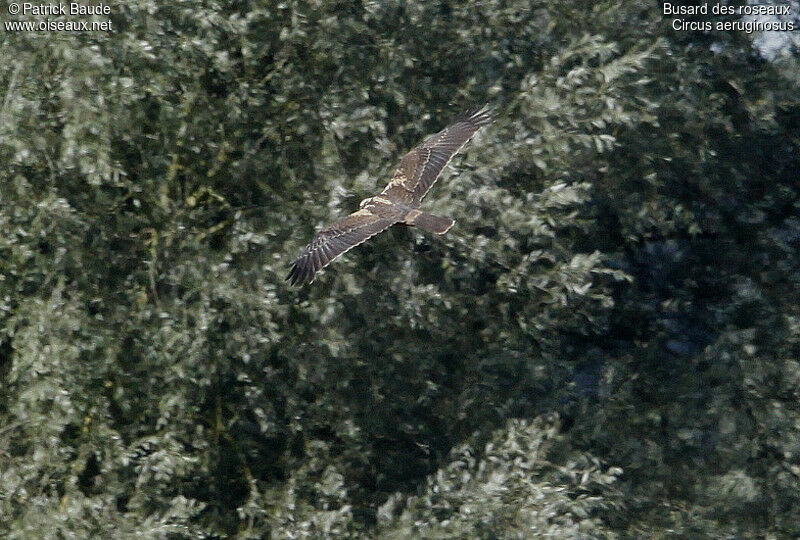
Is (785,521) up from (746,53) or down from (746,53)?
down

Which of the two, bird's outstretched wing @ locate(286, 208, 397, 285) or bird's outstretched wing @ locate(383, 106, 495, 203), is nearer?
bird's outstretched wing @ locate(286, 208, 397, 285)

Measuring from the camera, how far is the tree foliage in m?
9.48

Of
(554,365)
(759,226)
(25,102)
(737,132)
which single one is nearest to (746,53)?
(737,132)

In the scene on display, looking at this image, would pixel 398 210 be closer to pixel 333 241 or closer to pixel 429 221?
pixel 429 221

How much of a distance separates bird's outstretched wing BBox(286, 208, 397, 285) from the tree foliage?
2.44ft

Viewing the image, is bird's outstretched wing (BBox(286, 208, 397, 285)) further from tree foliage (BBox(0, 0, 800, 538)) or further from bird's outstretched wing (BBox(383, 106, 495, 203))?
tree foliage (BBox(0, 0, 800, 538))

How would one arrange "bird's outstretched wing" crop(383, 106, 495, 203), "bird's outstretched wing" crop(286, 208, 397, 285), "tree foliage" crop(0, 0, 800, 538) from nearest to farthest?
"bird's outstretched wing" crop(286, 208, 397, 285) → "bird's outstretched wing" crop(383, 106, 495, 203) → "tree foliage" crop(0, 0, 800, 538)

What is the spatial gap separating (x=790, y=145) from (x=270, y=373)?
5.63m

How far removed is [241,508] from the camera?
400 inches

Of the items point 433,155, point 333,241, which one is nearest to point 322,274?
point 433,155

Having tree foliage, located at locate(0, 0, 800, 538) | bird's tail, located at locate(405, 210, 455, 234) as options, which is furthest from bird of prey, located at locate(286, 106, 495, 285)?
tree foliage, located at locate(0, 0, 800, 538)

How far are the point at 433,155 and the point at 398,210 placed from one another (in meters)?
0.80

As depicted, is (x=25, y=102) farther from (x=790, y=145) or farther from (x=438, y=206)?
(x=790, y=145)

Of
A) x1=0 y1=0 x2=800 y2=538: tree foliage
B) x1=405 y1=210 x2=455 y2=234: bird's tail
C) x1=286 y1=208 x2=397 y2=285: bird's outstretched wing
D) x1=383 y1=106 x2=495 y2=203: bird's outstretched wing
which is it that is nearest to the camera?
x1=286 y1=208 x2=397 y2=285: bird's outstretched wing
